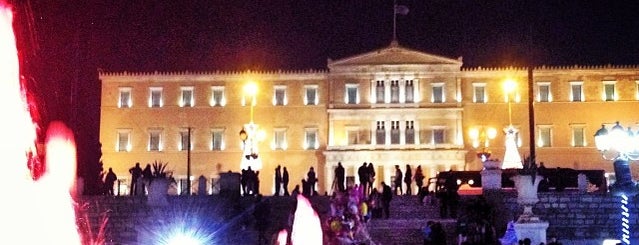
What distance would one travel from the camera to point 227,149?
173 feet

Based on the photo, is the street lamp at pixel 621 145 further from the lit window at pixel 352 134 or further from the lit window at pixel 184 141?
the lit window at pixel 184 141

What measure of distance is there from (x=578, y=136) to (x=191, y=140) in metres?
22.5

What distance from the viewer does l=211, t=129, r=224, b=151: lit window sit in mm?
52925

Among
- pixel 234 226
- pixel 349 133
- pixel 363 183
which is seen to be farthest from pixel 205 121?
pixel 234 226

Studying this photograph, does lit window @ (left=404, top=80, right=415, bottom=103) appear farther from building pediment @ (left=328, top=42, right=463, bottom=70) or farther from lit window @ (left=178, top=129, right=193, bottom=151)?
lit window @ (left=178, top=129, right=193, bottom=151)

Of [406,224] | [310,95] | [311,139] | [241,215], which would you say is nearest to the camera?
[406,224]

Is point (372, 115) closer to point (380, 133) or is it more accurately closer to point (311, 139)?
point (380, 133)

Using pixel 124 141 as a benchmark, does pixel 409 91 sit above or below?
above

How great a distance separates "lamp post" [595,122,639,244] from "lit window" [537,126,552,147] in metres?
29.6

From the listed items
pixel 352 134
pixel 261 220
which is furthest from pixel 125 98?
pixel 261 220

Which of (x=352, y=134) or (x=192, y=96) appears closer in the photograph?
(x=352, y=134)

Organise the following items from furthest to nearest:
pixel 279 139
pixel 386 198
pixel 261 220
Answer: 1. pixel 279 139
2. pixel 386 198
3. pixel 261 220

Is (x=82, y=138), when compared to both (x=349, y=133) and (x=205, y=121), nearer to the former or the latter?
(x=205, y=121)

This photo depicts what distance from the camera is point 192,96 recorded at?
176 feet
